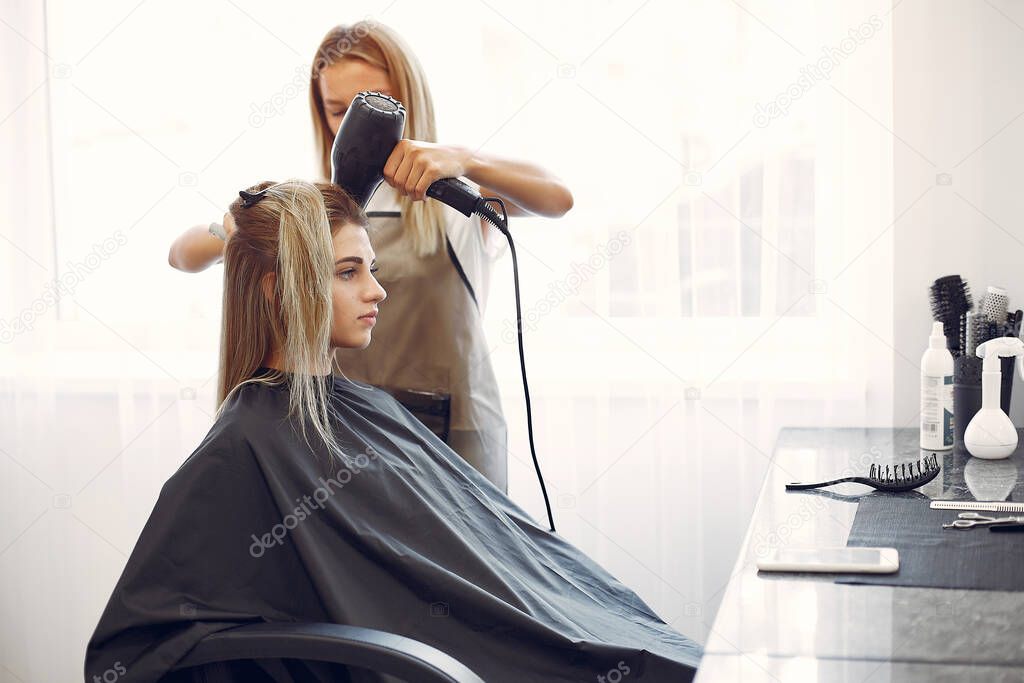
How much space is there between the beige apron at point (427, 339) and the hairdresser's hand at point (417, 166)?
0.26m

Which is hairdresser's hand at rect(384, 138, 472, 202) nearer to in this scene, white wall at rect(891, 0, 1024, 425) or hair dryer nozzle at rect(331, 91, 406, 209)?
hair dryer nozzle at rect(331, 91, 406, 209)

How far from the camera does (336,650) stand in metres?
1.12

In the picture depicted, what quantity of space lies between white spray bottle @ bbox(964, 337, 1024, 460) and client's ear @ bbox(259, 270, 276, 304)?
1.19m

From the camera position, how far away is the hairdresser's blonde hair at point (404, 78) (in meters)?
1.73

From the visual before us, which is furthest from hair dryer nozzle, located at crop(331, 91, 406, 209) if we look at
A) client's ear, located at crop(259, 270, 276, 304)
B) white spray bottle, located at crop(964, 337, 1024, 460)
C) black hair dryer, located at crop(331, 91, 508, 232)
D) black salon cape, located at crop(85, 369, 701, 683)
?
white spray bottle, located at crop(964, 337, 1024, 460)

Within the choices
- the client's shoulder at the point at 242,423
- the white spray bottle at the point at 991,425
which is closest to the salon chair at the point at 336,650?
the client's shoulder at the point at 242,423

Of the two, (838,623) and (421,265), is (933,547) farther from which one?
(421,265)

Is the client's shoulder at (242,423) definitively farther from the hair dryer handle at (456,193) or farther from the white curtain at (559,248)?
the white curtain at (559,248)

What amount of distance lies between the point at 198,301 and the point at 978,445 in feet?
6.04

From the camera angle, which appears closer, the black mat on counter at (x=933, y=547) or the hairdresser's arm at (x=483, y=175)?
the black mat on counter at (x=933, y=547)

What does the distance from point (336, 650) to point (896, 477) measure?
93 centimetres

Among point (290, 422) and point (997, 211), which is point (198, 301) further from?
point (997, 211)

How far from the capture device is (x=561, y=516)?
243 centimetres

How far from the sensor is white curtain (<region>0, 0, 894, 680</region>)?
225 cm
